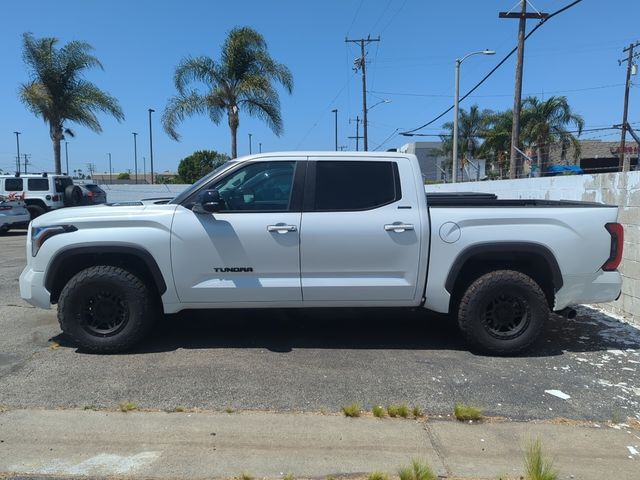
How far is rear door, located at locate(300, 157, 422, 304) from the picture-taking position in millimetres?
5086

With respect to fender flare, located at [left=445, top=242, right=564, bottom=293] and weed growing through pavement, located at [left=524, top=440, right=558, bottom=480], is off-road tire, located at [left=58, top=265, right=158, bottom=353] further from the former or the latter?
weed growing through pavement, located at [left=524, top=440, right=558, bottom=480]

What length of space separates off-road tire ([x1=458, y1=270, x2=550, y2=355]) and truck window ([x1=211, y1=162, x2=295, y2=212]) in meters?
1.99

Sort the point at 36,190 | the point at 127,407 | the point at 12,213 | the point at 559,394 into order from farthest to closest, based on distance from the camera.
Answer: the point at 36,190 < the point at 12,213 < the point at 559,394 < the point at 127,407

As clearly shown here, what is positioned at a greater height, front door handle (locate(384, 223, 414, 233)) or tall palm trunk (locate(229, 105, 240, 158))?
tall palm trunk (locate(229, 105, 240, 158))

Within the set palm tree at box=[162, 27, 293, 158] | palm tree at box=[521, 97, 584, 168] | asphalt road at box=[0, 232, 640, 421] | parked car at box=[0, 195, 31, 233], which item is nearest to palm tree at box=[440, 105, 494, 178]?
palm tree at box=[521, 97, 584, 168]

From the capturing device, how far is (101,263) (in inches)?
207

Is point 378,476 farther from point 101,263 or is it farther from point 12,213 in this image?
point 12,213

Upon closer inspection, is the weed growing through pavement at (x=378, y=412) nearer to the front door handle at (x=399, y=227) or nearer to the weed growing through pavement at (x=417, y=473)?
the weed growing through pavement at (x=417, y=473)

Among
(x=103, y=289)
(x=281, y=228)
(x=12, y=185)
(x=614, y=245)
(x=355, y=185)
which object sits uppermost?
(x=355, y=185)

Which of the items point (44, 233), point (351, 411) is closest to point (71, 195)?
point (44, 233)

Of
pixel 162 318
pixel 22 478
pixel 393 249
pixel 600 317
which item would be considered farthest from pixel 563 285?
pixel 22 478

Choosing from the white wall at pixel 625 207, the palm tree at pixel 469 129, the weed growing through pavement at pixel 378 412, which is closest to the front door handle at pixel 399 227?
the weed growing through pavement at pixel 378 412

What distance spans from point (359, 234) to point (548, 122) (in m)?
35.4

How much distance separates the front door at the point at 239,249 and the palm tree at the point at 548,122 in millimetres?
34282
